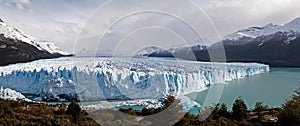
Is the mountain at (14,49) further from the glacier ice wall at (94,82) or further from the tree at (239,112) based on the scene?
the tree at (239,112)

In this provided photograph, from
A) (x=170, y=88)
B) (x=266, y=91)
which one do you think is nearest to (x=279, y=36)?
(x=266, y=91)

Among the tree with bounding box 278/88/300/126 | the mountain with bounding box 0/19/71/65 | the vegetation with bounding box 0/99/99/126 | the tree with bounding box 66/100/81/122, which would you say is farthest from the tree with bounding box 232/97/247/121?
the mountain with bounding box 0/19/71/65

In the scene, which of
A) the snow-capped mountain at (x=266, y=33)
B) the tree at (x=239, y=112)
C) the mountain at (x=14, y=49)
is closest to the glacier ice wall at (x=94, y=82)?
the tree at (x=239, y=112)

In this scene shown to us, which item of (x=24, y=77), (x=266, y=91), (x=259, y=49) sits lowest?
(x=266, y=91)

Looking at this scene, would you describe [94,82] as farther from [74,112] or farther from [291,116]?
[291,116]

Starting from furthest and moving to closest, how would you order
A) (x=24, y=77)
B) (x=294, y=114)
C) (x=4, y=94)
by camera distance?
(x=24, y=77) → (x=4, y=94) → (x=294, y=114)

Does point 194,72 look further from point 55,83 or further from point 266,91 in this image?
point 55,83

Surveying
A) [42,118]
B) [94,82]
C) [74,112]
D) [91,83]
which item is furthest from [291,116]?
[94,82]

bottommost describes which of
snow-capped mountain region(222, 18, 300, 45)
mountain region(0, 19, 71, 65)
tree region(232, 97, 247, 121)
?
tree region(232, 97, 247, 121)

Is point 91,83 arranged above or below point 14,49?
below

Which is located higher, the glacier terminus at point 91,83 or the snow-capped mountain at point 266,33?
the snow-capped mountain at point 266,33

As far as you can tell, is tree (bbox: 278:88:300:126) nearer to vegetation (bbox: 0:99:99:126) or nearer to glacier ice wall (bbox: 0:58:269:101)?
vegetation (bbox: 0:99:99:126)
